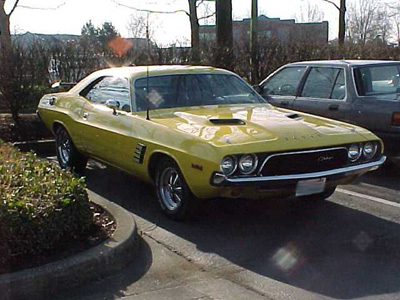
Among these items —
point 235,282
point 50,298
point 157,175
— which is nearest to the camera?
point 50,298

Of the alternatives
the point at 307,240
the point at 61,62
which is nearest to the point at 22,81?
the point at 61,62

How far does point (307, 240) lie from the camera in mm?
4793

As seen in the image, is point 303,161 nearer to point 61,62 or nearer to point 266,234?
point 266,234

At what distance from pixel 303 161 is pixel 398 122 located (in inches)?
106

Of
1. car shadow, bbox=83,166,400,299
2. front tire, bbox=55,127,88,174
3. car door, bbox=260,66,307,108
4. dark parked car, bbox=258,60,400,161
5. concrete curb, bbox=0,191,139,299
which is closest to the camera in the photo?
concrete curb, bbox=0,191,139,299

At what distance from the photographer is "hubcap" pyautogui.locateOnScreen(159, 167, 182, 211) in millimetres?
5223

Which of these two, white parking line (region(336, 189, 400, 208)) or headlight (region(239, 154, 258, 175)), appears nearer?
headlight (region(239, 154, 258, 175))

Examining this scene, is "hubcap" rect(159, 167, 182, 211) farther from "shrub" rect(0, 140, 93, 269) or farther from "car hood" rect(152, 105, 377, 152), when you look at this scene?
"shrub" rect(0, 140, 93, 269)

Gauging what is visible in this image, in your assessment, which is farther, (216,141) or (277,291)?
(216,141)

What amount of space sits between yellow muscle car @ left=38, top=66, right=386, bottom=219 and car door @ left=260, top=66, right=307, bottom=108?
5.91 ft

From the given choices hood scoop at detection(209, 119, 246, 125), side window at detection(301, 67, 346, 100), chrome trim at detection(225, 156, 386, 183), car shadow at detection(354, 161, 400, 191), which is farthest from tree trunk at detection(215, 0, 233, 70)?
chrome trim at detection(225, 156, 386, 183)

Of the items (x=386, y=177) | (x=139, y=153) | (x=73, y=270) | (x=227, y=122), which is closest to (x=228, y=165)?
(x=227, y=122)

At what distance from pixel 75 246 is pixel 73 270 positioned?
0.42m

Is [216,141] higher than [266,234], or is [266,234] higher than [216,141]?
[216,141]
